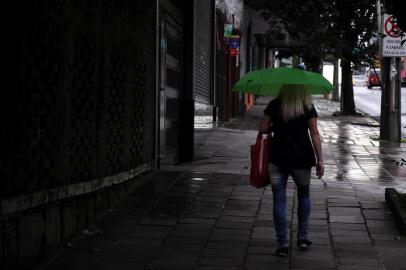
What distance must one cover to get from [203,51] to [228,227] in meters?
10.8

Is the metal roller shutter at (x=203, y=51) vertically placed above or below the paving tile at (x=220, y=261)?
above

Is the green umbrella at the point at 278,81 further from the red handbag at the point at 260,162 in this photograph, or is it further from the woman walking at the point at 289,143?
the red handbag at the point at 260,162

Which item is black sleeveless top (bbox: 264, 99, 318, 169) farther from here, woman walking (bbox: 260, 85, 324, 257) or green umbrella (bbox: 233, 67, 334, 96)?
green umbrella (bbox: 233, 67, 334, 96)

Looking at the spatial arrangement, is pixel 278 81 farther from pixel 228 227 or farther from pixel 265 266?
pixel 228 227

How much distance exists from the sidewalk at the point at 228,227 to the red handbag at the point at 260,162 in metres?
0.59

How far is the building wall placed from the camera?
495 centimetres

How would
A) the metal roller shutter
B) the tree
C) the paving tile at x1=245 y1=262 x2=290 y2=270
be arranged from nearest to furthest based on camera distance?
the paving tile at x1=245 y1=262 x2=290 y2=270, the metal roller shutter, the tree

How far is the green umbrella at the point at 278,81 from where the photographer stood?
5816 mm

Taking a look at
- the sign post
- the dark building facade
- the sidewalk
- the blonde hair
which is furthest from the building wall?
the sign post

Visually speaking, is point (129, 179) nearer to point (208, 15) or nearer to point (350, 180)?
point (350, 180)

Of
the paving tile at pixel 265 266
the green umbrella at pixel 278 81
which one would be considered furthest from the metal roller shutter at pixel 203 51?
the paving tile at pixel 265 266

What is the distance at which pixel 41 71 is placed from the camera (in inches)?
214

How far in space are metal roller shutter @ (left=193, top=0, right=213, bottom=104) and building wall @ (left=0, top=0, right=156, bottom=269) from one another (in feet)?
23.0

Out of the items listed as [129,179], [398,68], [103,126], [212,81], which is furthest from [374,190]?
[212,81]
